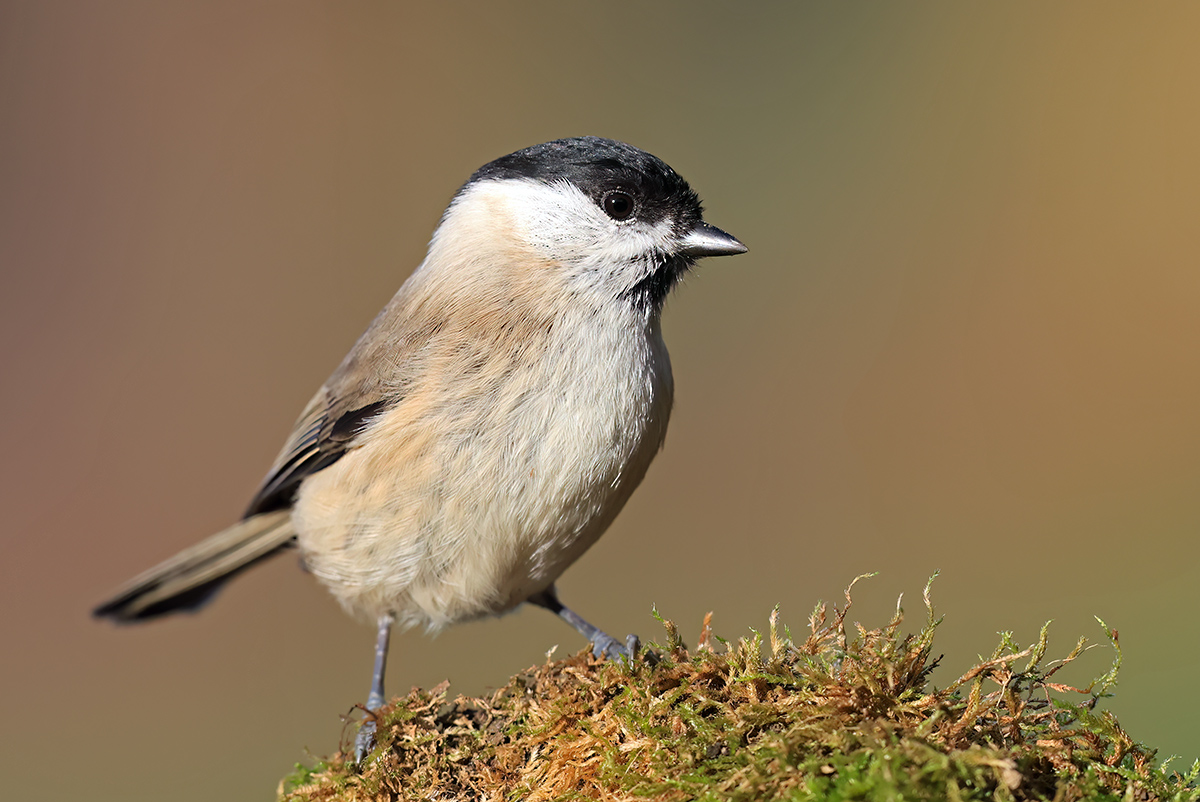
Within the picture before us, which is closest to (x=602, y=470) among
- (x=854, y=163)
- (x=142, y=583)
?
(x=142, y=583)

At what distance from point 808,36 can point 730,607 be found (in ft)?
16.0

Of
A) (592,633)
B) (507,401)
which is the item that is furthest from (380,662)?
(507,401)

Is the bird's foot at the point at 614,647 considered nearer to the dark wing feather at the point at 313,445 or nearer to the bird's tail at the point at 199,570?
the dark wing feather at the point at 313,445

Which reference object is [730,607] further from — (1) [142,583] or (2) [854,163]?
(2) [854,163]

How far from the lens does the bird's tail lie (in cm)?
269

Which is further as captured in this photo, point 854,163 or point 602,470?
point 854,163

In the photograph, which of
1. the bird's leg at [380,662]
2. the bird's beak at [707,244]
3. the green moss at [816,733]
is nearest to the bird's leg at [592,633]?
the green moss at [816,733]

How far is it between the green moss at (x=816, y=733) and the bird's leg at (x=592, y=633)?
0.21 metres

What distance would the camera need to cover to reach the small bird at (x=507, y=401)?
1915mm

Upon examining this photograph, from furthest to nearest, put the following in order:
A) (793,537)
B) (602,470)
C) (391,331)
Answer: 1. (793,537)
2. (391,331)
3. (602,470)

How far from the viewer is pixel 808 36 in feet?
23.1

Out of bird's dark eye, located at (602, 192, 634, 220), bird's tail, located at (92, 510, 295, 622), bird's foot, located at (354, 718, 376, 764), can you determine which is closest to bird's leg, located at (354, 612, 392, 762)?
bird's foot, located at (354, 718, 376, 764)

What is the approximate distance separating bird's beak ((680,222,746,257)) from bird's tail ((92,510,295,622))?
1493 millimetres

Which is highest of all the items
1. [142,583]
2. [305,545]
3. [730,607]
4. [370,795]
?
[305,545]
